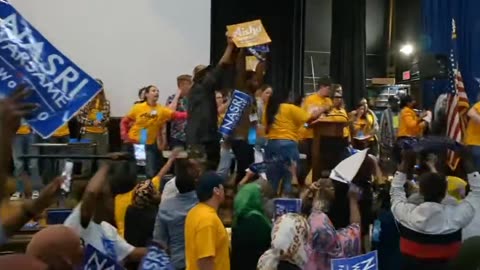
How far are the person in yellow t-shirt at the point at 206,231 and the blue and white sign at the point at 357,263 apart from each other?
30.3 inches

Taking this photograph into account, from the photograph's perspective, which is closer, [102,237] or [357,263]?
[102,237]

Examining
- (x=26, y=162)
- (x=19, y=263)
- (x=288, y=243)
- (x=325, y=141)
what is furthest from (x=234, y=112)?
(x=19, y=263)

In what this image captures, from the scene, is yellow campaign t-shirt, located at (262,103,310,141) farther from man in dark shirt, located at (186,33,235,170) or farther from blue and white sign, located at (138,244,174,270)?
blue and white sign, located at (138,244,174,270)

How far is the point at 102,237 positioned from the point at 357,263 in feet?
4.04

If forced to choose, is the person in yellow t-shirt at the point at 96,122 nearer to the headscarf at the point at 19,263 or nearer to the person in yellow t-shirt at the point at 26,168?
the person in yellow t-shirt at the point at 26,168

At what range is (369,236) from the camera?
5.14 meters

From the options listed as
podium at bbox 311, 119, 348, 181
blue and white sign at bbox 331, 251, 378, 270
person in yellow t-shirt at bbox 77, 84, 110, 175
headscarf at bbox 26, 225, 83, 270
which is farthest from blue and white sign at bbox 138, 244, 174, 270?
person in yellow t-shirt at bbox 77, 84, 110, 175

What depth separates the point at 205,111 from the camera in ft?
22.4

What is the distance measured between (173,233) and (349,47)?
10.5m

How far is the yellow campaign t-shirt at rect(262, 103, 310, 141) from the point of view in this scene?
8.09 m

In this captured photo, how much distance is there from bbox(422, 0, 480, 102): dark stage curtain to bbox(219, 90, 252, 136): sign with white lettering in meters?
3.01

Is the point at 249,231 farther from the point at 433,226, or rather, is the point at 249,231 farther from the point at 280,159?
the point at 280,159

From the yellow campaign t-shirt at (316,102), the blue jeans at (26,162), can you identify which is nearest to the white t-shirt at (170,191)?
the blue jeans at (26,162)

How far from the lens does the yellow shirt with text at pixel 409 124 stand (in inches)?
389
